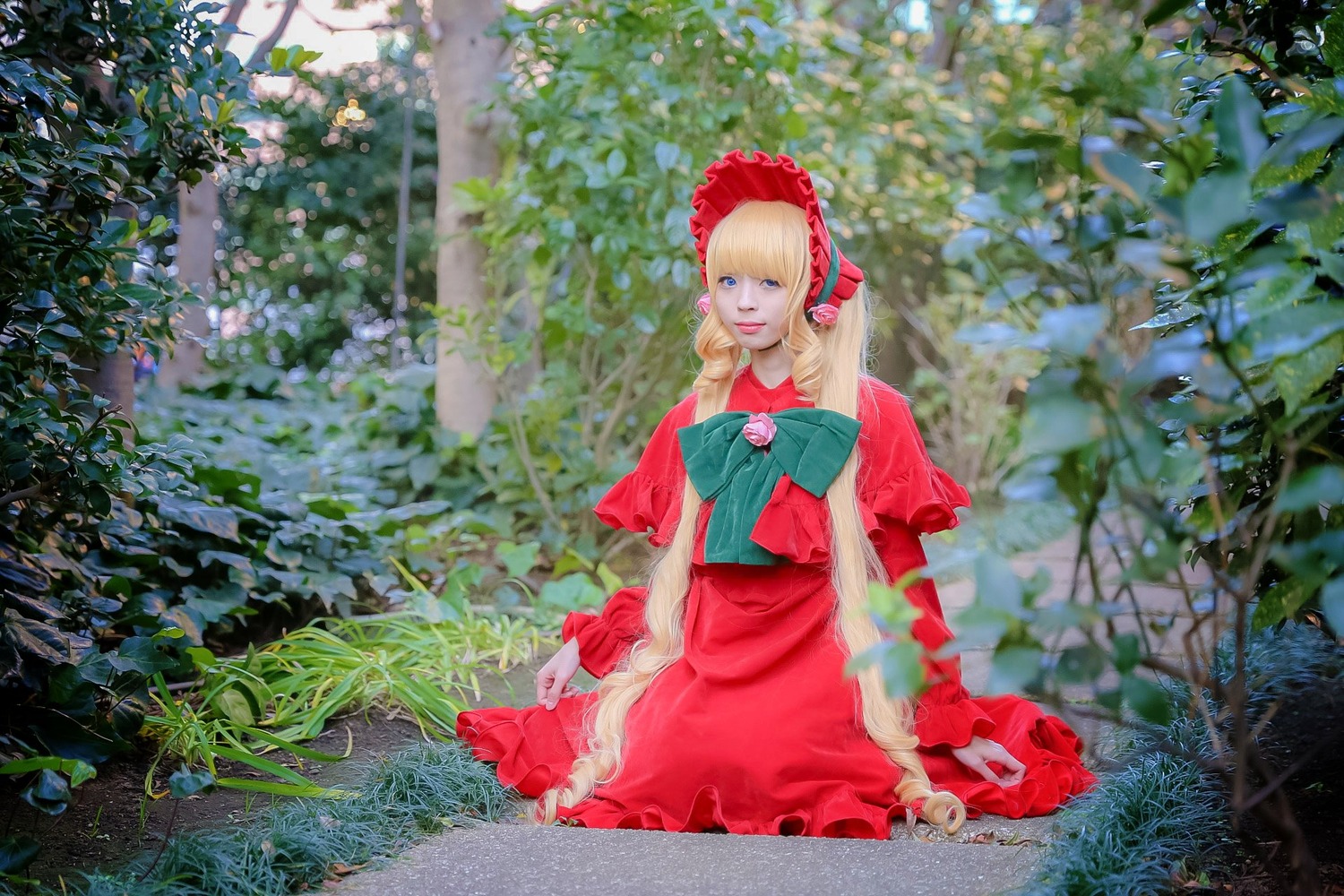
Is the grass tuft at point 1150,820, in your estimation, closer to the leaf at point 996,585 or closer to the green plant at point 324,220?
the leaf at point 996,585

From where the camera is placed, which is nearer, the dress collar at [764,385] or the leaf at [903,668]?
the leaf at [903,668]

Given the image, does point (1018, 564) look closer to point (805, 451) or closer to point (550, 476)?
point (550, 476)

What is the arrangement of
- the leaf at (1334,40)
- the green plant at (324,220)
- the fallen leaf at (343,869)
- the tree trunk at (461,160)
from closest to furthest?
1. the leaf at (1334,40)
2. the fallen leaf at (343,869)
3. the tree trunk at (461,160)
4. the green plant at (324,220)

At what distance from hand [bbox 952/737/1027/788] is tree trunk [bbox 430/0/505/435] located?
10.1ft

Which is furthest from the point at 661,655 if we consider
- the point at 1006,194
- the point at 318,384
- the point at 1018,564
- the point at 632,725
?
the point at 318,384

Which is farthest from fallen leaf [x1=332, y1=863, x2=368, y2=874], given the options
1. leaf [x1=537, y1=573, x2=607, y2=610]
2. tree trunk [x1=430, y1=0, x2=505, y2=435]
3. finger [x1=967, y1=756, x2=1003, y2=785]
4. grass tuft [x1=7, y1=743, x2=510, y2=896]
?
tree trunk [x1=430, y1=0, x2=505, y2=435]

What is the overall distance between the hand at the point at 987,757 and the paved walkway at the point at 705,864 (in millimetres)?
109

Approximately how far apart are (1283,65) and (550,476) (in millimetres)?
3272

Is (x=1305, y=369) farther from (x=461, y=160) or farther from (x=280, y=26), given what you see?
(x=280, y=26)

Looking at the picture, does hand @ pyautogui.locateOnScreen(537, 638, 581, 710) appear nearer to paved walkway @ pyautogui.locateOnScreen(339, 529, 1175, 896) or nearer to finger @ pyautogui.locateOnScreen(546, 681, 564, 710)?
finger @ pyautogui.locateOnScreen(546, 681, 564, 710)

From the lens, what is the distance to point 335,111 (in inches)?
412

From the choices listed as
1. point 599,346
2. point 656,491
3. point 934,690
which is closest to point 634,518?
point 656,491

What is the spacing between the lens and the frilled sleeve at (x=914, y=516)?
2.34 metres

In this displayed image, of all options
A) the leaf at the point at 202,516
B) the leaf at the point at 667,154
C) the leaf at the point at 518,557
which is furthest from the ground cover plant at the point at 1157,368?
the leaf at the point at 518,557
